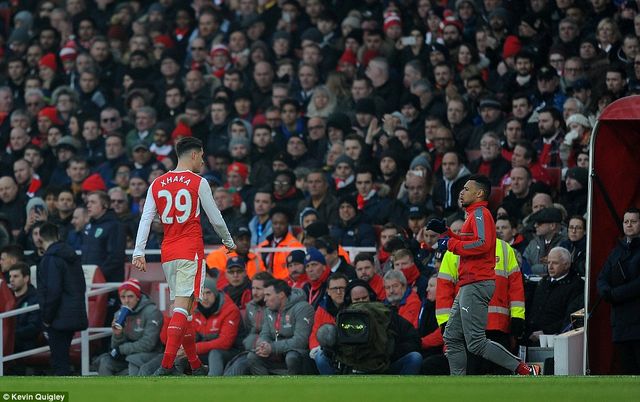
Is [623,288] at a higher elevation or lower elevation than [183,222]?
lower

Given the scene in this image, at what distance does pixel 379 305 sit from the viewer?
13.1m

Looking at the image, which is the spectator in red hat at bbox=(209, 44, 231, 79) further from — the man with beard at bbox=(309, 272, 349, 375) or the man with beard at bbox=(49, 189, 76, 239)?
the man with beard at bbox=(309, 272, 349, 375)

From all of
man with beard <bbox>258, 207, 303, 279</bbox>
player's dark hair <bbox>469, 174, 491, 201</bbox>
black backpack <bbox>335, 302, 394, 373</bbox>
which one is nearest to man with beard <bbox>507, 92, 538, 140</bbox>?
man with beard <bbox>258, 207, 303, 279</bbox>

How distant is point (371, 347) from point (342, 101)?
640 cm

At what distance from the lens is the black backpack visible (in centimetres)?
1284

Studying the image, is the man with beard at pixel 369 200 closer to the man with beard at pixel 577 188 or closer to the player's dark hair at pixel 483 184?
the man with beard at pixel 577 188

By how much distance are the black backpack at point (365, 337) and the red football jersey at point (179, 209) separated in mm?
1835

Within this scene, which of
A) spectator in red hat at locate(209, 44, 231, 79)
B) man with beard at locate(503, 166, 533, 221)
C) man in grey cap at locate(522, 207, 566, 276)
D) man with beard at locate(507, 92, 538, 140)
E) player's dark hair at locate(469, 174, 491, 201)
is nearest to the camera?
player's dark hair at locate(469, 174, 491, 201)

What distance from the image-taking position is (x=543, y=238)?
1407 centimetres

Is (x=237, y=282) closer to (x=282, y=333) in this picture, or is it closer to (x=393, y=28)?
(x=282, y=333)

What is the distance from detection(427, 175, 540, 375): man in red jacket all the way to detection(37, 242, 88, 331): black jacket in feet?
15.3

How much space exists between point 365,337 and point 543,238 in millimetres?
2325

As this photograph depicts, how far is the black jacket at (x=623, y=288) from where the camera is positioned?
11.7m

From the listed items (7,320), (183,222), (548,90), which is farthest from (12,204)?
(183,222)
